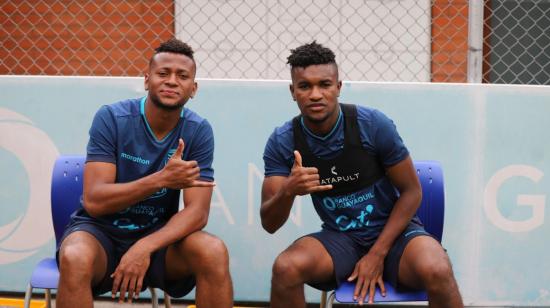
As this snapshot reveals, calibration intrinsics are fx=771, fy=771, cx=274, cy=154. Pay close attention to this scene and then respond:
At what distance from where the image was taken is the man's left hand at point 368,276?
3.26 metres

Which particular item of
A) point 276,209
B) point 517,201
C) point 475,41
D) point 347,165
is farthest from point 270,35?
point 276,209

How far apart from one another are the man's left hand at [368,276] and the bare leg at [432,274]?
0.33 ft

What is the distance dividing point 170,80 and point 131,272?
2.93 ft

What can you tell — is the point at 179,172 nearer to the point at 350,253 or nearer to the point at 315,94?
the point at 315,94

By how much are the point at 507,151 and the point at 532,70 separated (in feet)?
7.26

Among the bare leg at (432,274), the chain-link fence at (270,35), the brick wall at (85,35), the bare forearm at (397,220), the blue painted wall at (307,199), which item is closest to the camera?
the bare leg at (432,274)

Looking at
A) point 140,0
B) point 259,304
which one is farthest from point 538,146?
point 140,0

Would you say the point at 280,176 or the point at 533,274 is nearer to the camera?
the point at 280,176

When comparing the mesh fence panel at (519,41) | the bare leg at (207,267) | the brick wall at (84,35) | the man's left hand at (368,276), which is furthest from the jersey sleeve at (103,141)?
the mesh fence panel at (519,41)

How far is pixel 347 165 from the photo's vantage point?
3.52 m

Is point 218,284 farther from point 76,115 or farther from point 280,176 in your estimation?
point 76,115

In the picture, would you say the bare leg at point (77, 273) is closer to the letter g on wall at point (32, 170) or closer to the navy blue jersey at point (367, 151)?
the navy blue jersey at point (367, 151)

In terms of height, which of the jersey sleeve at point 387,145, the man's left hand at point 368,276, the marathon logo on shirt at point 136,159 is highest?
the jersey sleeve at point 387,145

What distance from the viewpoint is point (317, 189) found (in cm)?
323
